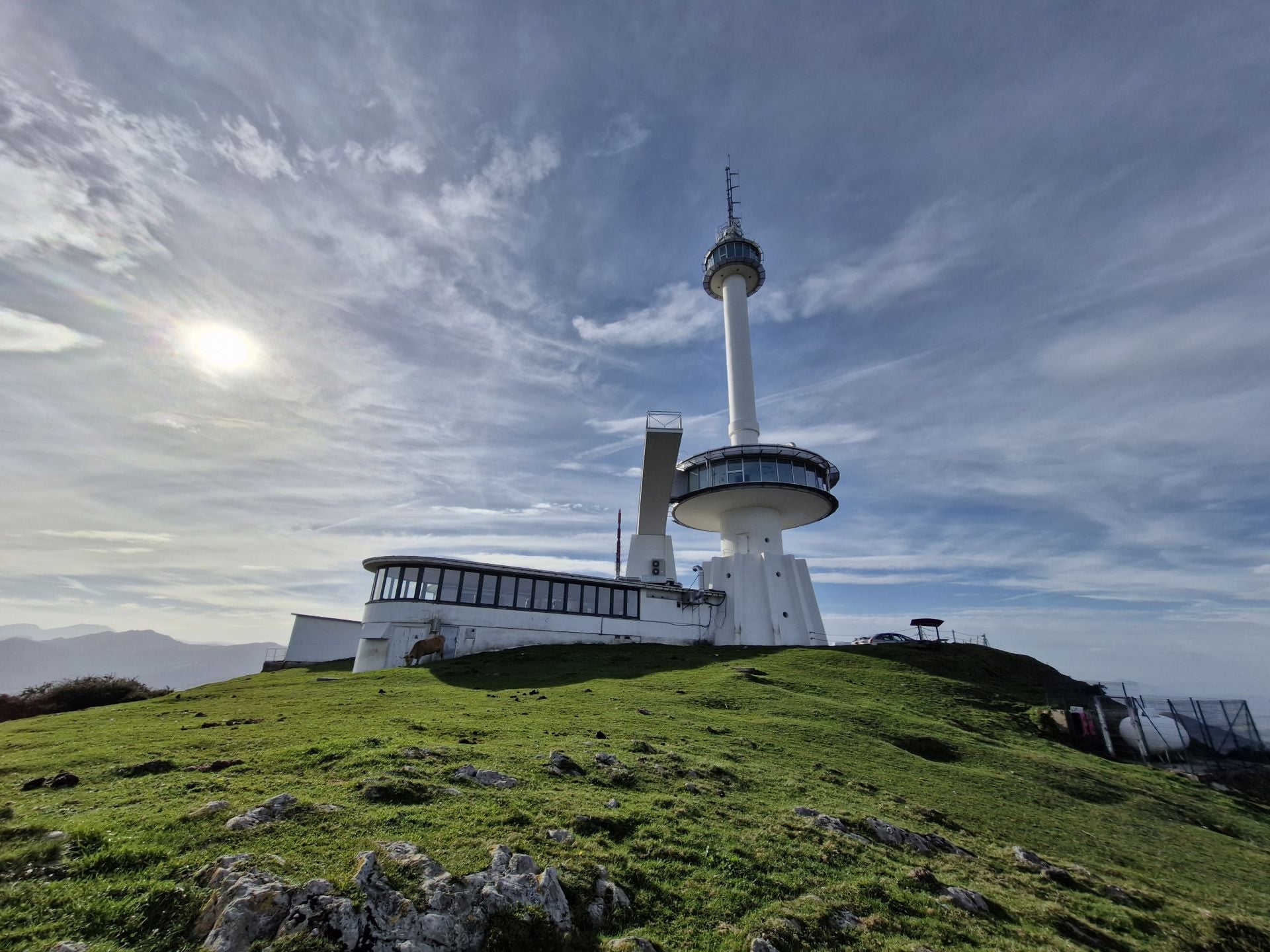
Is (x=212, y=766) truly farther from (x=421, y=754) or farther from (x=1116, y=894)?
(x=1116, y=894)

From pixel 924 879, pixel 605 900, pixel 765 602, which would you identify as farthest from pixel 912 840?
pixel 765 602

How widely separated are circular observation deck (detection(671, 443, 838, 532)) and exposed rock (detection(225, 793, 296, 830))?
49891 millimetres

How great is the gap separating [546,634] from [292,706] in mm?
23337

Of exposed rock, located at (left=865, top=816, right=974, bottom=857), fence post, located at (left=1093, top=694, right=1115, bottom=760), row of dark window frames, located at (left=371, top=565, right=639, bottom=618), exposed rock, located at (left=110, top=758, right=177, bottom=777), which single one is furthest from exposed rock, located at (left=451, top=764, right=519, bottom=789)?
fence post, located at (left=1093, top=694, right=1115, bottom=760)

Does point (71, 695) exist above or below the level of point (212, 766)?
above

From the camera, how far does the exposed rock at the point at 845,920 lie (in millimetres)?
9648

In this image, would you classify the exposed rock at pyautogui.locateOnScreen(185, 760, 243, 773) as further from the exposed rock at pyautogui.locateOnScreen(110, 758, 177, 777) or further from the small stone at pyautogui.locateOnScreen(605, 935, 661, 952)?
the small stone at pyautogui.locateOnScreen(605, 935, 661, 952)

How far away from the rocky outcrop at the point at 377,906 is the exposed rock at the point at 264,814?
3.92 ft

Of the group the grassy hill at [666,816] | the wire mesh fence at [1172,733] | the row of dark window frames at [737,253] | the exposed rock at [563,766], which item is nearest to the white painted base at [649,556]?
the grassy hill at [666,816]

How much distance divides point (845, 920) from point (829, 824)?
13.8 feet

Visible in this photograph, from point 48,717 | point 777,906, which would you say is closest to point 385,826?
point 777,906

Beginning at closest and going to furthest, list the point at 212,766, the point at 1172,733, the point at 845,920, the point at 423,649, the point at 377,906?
1. the point at 377,906
2. the point at 845,920
3. the point at 212,766
4. the point at 1172,733
5. the point at 423,649

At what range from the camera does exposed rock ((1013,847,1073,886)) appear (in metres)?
13.8

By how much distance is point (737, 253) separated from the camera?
71.6m
